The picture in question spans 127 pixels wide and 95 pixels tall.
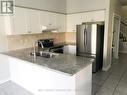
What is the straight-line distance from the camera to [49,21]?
454 cm

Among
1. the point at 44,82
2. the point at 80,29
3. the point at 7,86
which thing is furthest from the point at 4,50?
the point at 80,29

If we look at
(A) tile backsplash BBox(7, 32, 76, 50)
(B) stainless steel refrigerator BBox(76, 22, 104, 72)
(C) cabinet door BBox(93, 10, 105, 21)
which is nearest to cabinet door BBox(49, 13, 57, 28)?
(A) tile backsplash BBox(7, 32, 76, 50)

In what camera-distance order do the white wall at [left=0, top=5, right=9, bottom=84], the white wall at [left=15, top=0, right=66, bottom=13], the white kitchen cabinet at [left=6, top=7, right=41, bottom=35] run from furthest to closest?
the white wall at [left=15, top=0, right=66, bottom=13] < the white wall at [left=0, top=5, right=9, bottom=84] < the white kitchen cabinet at [left=6, top=7, right=41, bottom=35]

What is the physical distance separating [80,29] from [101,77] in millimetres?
1890

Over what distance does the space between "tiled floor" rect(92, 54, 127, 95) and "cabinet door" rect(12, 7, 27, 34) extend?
274 cm

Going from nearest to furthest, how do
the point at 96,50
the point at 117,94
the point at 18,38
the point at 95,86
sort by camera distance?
1. the point at 117,94
2. the point at 95,86
3. the point at 18,38
4. the point at 96,50

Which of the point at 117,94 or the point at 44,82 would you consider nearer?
the point at 44,82

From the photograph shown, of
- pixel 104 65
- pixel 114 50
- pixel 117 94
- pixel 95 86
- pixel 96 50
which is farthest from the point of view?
pixel 114 50

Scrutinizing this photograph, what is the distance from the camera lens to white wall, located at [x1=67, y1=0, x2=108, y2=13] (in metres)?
4.54

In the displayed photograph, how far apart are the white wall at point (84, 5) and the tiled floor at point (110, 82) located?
2.52m

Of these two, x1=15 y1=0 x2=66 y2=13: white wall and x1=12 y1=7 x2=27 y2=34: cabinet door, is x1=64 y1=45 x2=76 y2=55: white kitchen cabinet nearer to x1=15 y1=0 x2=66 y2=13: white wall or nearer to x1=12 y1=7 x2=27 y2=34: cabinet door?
x1=15 y1=0 x2=66 y2=13: white wall

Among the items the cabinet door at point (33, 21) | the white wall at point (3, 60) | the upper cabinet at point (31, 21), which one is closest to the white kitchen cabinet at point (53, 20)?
the upper cabinet at point (31, 21)

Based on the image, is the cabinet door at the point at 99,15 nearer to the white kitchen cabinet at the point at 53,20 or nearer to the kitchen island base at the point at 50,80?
the white kitchen cabinet at the point at 53,20

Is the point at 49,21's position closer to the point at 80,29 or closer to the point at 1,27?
A: the point at 80,29
